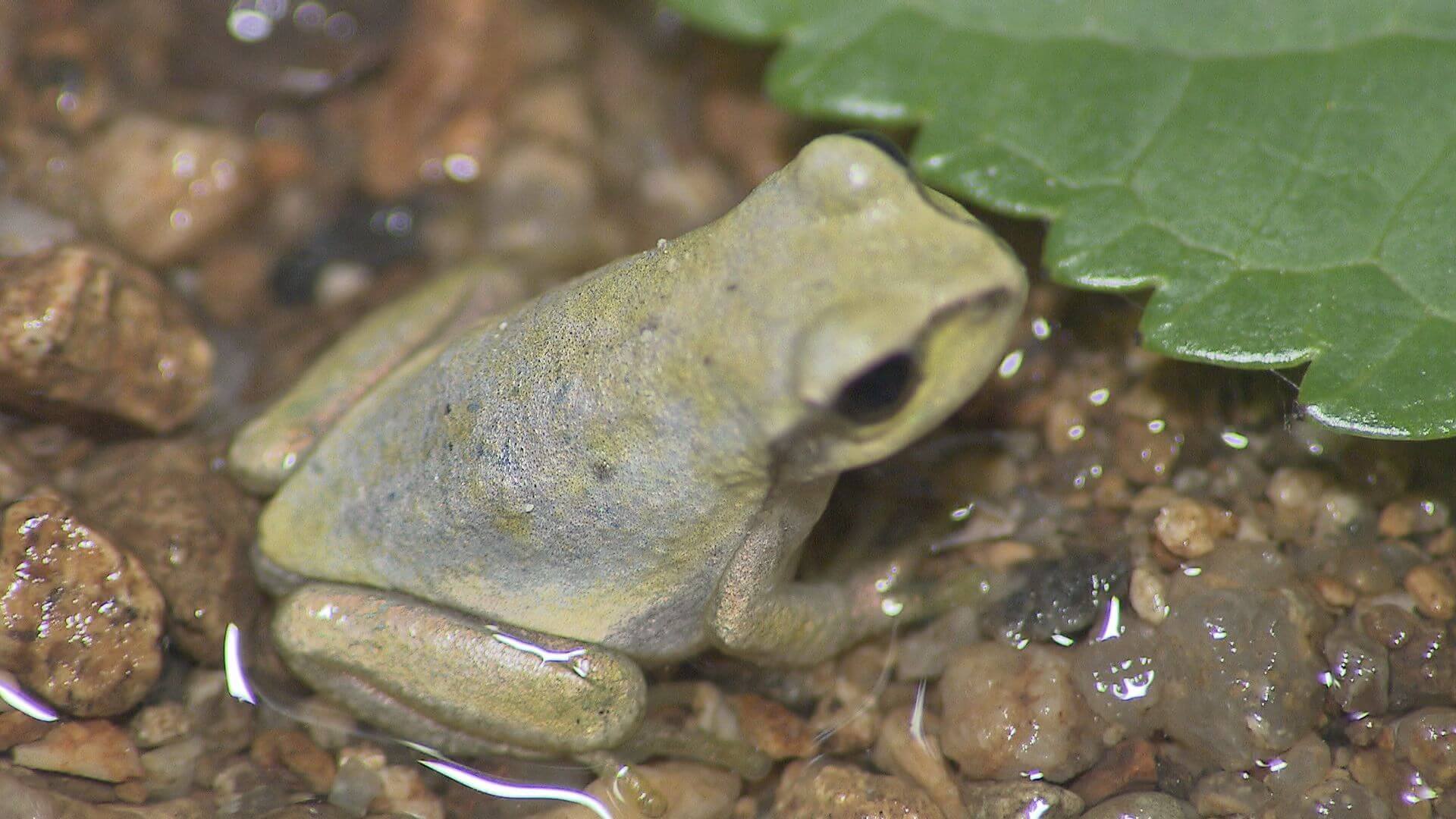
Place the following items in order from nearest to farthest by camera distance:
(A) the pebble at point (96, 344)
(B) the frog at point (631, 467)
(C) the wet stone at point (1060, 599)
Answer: (B) the frog at point (631, 467)
(C) the wet stone at point (1060, 599)
(A) the pebble at point (96, 344)

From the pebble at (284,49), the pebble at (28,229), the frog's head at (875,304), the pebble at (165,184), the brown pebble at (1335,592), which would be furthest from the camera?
the pebble at (284,49)

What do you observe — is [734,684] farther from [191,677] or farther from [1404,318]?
[1404,318]

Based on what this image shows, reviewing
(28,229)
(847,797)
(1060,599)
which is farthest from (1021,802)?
(28,229)

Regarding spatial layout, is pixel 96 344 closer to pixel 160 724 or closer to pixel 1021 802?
pixel 160 724

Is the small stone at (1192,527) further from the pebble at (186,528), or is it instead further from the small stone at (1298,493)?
the pebble at (186,528)

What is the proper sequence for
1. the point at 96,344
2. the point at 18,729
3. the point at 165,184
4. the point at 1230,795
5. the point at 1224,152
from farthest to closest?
the point at 165,184
the point at 96,344
the point at 1224,152
the point at 18,729
the point at 1230,795

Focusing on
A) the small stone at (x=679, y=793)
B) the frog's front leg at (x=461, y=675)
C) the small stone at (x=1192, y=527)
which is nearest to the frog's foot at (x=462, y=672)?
the frog's front leg at (x=461, y=675)

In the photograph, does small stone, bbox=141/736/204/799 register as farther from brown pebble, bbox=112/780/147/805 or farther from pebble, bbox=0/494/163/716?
pebble, bbox=0/494/163/716
